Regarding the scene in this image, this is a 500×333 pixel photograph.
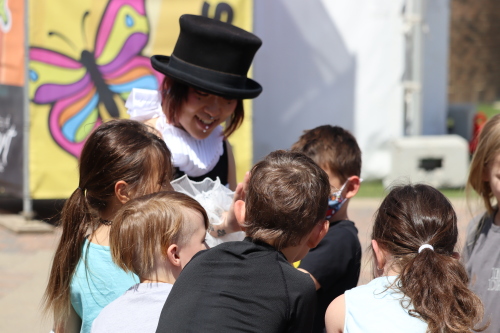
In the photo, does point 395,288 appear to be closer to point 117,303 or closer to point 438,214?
point 438,214

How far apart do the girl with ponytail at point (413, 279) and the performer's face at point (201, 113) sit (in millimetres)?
982

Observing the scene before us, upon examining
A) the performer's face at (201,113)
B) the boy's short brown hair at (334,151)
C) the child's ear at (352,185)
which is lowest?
the child's ear at (352,185)

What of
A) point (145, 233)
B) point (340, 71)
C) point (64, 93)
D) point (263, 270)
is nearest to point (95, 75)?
point (64, 93)

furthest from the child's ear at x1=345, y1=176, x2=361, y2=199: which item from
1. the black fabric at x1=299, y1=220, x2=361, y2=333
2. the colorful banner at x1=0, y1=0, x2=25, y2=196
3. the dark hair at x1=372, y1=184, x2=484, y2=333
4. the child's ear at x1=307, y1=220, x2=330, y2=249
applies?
the colorful banner at x1=0, y1=0, x2=25, y2=196

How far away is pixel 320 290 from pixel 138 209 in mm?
829

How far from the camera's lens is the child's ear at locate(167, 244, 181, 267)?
1.91 m

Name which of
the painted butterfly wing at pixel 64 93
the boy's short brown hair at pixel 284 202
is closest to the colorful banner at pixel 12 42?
the painted butterfly wing at pixel 64 93

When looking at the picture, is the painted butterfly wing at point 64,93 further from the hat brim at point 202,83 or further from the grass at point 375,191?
the hat brim at point 202,83

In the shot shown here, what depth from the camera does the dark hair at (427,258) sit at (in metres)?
1.68

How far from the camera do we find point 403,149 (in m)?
8.02

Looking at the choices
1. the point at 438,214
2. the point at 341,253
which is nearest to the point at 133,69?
the point at 341,253

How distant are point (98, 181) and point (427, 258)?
112 centimetres

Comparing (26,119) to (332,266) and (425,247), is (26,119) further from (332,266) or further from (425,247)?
(425,247)

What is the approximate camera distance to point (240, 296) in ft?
5.59
